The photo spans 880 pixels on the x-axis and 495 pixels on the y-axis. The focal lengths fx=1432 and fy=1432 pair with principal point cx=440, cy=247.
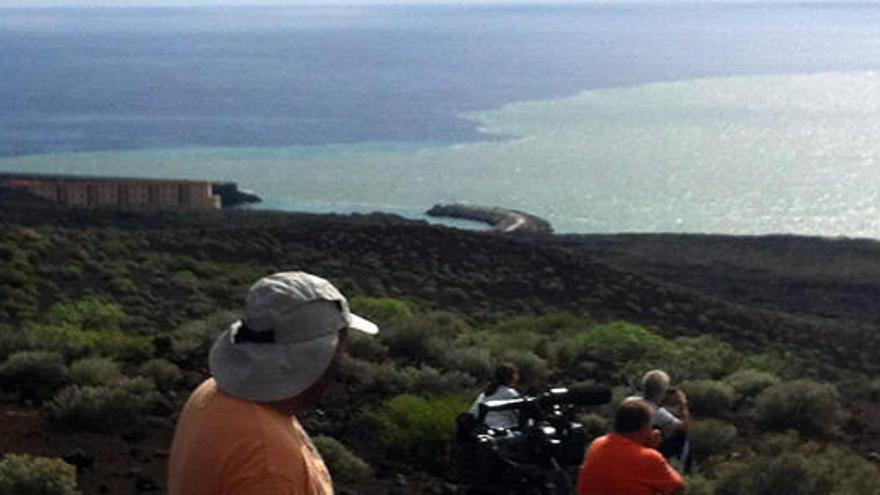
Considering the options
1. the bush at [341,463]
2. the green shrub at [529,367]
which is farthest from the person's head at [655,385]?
the green shrub at [529,367]

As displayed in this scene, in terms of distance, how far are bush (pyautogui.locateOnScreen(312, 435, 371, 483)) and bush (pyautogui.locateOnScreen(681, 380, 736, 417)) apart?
170 inches

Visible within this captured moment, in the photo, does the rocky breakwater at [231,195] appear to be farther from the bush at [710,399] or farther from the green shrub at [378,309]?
the bush at [710,399]

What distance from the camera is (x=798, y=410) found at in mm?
12250

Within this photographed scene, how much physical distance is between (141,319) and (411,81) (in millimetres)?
155255

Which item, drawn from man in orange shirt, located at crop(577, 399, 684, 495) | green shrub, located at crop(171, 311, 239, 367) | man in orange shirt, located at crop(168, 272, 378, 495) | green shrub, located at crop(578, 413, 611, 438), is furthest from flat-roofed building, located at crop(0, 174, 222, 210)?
man in orange shirt, located at crop(168, 272, 378, 495)

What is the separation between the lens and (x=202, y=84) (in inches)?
6516

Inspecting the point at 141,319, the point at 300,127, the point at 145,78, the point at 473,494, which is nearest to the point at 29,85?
the point at 145,78

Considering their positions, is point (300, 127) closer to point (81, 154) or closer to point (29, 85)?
point (81, 154)

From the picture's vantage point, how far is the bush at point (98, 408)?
367 inches

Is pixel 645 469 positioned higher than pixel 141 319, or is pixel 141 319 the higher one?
pixel 645 469

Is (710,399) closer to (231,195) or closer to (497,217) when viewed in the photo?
(497,217)

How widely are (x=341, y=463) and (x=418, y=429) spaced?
95cm

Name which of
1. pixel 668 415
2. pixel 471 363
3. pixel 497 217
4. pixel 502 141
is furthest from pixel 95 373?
pixel 502 141

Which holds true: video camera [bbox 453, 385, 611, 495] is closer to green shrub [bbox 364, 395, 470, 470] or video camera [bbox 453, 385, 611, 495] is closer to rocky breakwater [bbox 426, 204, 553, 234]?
green shrub [bbox 364, 395, 470, 470]
